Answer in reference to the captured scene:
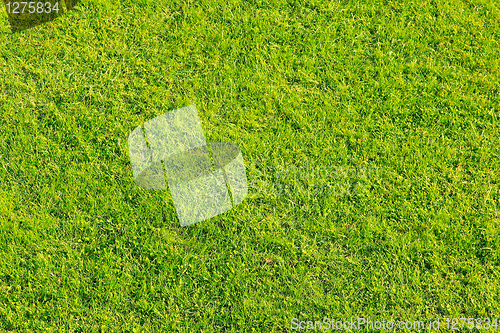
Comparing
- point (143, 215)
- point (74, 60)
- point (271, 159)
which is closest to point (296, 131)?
point (271, 159)

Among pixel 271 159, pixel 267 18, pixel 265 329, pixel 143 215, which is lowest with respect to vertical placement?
pixel 265 329

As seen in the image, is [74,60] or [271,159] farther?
[74,60]

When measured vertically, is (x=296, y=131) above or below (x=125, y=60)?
below

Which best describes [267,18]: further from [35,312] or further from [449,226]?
[35,312]

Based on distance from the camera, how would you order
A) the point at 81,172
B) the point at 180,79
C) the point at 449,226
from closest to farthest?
1. the point at 449,226
2. the point at 81,172
3. the point at 180,79

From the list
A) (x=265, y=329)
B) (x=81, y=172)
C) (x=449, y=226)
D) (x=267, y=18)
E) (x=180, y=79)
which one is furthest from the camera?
(x=267, y=18)

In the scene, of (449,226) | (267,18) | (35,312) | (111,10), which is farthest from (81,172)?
(449,226)
